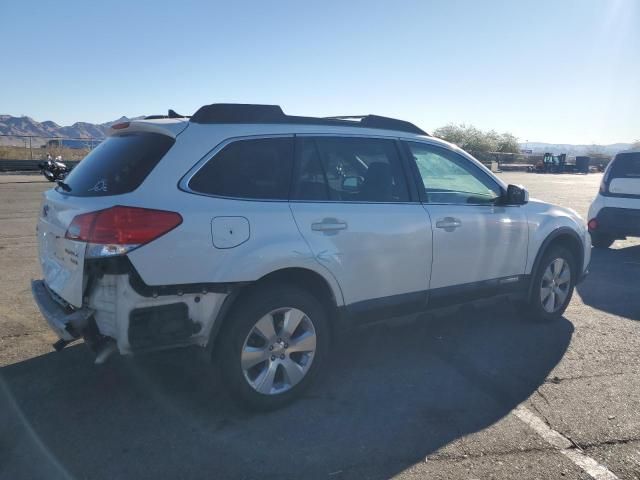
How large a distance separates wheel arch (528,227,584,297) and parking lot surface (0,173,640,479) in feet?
2.32

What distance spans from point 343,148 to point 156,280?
1757 mm

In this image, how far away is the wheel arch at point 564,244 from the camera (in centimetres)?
523

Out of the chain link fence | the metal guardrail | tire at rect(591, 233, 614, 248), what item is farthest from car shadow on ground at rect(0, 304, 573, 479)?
the chain link fence

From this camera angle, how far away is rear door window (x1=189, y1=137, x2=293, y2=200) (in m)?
3.34

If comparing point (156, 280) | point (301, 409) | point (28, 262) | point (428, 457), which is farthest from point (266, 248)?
point (28, 262)

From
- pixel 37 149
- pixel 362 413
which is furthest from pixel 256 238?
pixel 37 149

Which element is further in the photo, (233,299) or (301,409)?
(301,409)

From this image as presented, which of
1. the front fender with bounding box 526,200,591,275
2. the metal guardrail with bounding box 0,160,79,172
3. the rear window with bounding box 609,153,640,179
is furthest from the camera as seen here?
the metal guardrail with bounding box 0,160,79,172

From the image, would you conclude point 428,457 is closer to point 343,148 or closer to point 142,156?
point 343,148

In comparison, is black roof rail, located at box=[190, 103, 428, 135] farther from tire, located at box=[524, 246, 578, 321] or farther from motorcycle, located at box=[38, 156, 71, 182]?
motorcycle, located at box=[38, 156, 71, 182]

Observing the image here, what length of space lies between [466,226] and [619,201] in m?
5.94

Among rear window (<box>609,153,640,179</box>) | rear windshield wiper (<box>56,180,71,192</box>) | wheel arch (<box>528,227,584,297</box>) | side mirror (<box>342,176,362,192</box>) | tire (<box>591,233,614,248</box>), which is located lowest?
tire (<box>591,233,614,248</box>)

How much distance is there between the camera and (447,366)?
14.4ft

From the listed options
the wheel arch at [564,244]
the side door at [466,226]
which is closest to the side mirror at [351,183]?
the side door at [466,226]
